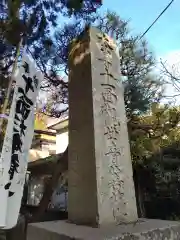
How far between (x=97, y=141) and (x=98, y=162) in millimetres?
206

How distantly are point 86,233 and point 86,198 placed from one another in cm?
44

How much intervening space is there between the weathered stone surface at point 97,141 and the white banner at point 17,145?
3.09 feet

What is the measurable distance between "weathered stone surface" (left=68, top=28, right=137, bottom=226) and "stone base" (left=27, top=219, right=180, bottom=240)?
0.16 metres

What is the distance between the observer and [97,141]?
241 cm

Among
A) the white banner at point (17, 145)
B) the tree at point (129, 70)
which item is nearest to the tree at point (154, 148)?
the tree at point (129, 70)

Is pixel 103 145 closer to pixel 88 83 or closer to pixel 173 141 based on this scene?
pixel 88 83

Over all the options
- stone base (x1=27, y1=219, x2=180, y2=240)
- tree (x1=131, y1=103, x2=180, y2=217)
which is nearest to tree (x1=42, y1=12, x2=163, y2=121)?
tree (x1=131, y1=103, x2=180, y2=217)

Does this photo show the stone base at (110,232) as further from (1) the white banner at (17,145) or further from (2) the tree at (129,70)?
(2) the tree at (129,70)

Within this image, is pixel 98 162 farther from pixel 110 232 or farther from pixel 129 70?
pixel 129 70

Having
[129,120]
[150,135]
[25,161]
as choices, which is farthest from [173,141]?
[25,161]

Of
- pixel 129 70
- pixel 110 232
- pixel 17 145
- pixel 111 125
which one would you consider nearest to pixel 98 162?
pixel 111 125

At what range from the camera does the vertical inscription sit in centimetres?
235

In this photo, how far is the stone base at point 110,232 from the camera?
5.91ft

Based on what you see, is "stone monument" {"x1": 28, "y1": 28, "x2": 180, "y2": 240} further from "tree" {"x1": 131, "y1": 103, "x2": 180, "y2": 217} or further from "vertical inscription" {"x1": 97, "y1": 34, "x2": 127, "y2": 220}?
"tree" {"x1": 131, "y1": 103, "x2": 180, "y2": 217}
